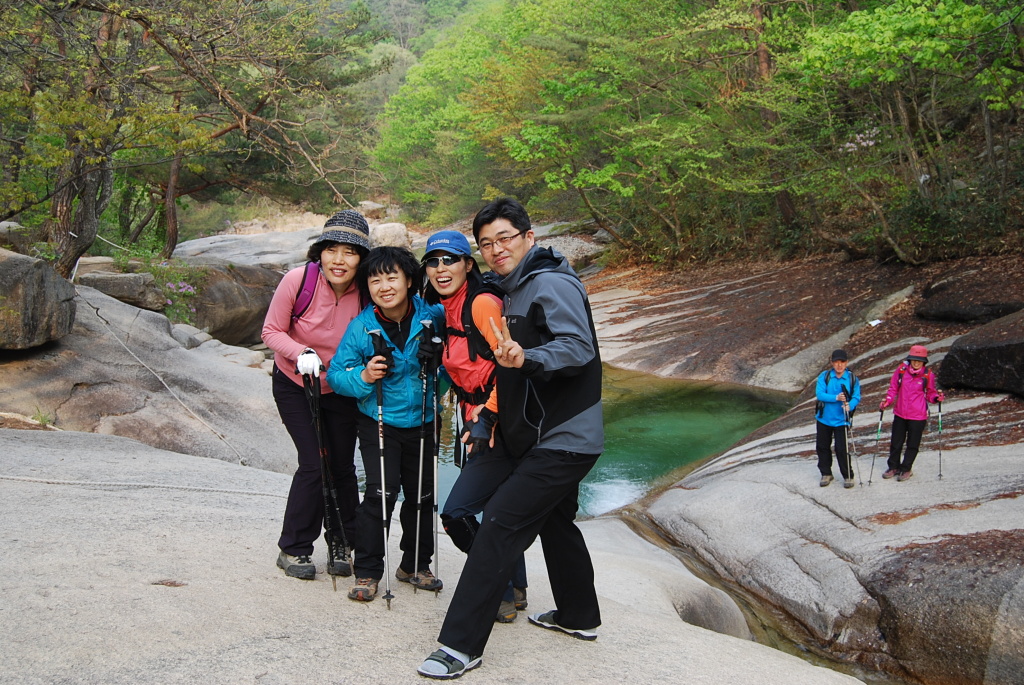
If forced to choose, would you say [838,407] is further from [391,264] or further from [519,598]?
[391,264]

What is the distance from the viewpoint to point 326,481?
4176 millimetres

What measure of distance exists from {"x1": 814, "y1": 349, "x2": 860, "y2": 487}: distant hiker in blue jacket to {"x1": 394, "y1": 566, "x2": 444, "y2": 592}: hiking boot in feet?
Answer: 16.1

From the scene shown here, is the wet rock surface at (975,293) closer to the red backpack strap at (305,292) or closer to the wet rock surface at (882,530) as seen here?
the wet rock surface at (882,530)

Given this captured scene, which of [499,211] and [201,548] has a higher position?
[499,211]

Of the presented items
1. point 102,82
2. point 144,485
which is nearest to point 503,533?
point 144,485

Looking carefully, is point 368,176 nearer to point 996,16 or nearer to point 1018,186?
point 996,16

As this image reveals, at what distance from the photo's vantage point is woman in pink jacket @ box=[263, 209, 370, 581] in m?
4.18

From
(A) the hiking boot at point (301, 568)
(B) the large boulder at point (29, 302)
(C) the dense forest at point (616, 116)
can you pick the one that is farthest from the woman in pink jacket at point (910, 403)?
(B) the large boulder at point (29, 302)

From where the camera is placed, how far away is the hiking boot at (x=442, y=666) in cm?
323

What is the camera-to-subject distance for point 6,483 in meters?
5.56

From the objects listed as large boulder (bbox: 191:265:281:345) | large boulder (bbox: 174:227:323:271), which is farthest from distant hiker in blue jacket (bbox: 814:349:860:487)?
large boulder (bbox: 174:227:323:271)

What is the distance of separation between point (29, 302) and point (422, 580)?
628 cm

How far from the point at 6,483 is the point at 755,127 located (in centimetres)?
1795

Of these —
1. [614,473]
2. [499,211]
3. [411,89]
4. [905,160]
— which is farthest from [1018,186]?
[411,89]
